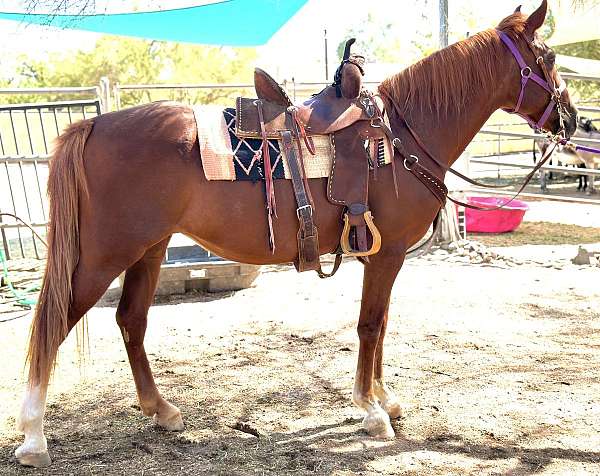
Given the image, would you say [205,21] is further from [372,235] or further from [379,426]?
[379,426]

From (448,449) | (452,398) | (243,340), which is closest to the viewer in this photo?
(448,449)

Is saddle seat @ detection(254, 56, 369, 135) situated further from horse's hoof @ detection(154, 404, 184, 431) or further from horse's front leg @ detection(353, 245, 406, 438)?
horse's hoof @ detection(154, 404, 184, 431)

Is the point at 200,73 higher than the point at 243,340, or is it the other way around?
the point at 200,73

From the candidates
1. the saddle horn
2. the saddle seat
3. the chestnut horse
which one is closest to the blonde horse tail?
the chestnut horse

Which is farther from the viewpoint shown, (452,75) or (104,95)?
(104,95)

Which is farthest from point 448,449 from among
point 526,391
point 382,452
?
point 526,391

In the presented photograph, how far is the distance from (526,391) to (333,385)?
3.62 ft

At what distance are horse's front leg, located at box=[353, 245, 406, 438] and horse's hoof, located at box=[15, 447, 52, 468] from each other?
1.52m

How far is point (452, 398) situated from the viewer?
3.55 m

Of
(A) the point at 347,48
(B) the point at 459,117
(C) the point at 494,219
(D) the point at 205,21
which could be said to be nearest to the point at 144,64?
(D) the point at 205,21

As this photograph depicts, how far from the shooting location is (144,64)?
95.1ft

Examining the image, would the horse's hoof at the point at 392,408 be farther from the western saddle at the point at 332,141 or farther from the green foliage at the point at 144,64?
the green foliage at the point at 144,64

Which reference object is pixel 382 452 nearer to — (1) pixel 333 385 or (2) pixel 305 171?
(1) pixel 333 385

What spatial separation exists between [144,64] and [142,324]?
2777 cm
